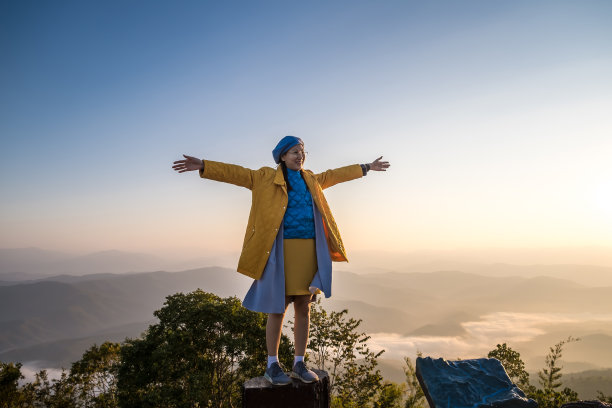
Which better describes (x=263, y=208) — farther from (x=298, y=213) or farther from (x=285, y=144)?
(x=285, y=144)

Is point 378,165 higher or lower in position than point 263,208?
higher

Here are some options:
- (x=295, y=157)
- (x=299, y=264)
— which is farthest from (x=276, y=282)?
(x=295, y=157)

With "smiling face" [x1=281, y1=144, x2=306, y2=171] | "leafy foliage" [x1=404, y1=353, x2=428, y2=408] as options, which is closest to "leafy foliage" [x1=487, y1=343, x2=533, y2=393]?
"leafy foliage" [x1=404, y1=353, x2=428, y2=408]

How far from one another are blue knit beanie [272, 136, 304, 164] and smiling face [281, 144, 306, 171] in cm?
3

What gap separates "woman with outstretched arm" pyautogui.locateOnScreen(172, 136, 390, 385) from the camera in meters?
3.26

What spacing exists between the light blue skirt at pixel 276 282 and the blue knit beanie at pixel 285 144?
30.0 inches

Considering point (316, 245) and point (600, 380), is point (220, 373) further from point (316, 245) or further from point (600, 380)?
point (600, 380)

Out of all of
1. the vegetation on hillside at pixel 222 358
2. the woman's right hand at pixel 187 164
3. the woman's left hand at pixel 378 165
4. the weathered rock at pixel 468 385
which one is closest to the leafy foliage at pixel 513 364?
the vegetation on hillside at pixel 222 358

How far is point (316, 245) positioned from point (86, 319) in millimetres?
198103

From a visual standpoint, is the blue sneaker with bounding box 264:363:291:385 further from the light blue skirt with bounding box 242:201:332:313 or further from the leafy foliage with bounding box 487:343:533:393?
the leafy foliage with bounding box 487:343:533:393

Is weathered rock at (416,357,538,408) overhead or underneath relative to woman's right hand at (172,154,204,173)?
underneath

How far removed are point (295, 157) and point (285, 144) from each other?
0.55ft

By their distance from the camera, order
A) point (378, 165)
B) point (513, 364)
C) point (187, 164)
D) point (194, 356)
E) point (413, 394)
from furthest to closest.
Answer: point (413, 394) < point (513, 364) < point (194, 356) < point (378, 165) < point (187, 164)

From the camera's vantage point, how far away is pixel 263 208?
132 inches
